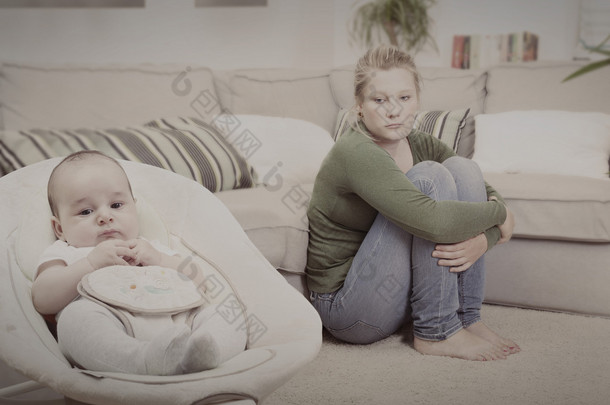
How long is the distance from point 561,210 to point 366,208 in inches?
27.7

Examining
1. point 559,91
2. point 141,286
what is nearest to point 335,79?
point 559,91

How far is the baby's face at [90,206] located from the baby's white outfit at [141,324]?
0.03 m

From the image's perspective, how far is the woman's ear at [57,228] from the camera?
1.07 meters

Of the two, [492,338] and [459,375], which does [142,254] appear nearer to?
[459,375]

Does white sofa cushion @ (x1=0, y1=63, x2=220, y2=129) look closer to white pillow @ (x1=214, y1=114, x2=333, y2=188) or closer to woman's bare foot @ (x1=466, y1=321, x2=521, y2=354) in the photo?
white pillow @ (x1=214, y1=114, x2=333, y2=188)

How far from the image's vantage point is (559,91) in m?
2.38

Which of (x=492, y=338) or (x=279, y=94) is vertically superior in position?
(x=279, y=94)

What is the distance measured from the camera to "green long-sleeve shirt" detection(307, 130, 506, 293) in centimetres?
132

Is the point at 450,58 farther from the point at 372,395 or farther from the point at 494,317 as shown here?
the point at 372,395

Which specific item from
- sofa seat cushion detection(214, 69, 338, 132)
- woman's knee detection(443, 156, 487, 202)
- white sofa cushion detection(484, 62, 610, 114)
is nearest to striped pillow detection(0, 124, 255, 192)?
sofa seat cushion detection(214, 69, 338, 132)

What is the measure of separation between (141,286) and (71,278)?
0.11m

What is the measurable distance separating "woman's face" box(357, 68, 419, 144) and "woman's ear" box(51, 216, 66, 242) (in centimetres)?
74

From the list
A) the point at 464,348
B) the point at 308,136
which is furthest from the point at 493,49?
the point at 464,348

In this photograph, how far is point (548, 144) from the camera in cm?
217
